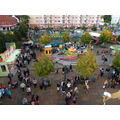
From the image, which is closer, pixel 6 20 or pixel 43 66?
pixel 43 66

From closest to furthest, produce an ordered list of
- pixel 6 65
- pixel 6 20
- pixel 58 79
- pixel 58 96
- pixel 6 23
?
pixel 58 96
pixel 58 79
pixel 6 65
pixel 6 23
pixel 6 20

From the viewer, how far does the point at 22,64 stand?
54.0ft

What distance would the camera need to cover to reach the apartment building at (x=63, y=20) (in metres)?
44.1

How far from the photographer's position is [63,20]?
4528 cm

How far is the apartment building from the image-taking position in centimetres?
4412

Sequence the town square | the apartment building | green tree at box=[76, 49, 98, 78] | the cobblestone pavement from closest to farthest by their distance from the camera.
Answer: the cobblestone pavement → the town square → green tree at box=[76, 49, 98, 78] → the apartment building

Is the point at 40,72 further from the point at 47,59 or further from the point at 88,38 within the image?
the point at 88,38

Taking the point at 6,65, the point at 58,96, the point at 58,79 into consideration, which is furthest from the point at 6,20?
the point at 58,96

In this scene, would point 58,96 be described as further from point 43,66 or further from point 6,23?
point 6,23

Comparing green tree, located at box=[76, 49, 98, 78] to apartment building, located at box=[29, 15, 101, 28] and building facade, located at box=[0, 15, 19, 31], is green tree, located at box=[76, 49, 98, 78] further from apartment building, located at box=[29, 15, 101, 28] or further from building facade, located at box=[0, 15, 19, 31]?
apartment building, located at box=[29, 15, 101, 28]

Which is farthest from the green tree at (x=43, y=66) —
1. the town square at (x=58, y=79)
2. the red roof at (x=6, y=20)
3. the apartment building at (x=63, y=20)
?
the apartment building at (x=63, y=20)

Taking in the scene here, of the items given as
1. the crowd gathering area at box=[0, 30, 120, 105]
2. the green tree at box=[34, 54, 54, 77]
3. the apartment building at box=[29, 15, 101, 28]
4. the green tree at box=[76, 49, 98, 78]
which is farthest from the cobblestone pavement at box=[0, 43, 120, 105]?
the apartment building at box=[29, 15, 101, 28]

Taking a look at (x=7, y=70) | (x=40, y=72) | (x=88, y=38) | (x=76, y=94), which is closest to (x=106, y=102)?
(x=76, y=94)

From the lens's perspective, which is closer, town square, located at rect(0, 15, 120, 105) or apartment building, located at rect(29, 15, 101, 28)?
town square, located at rect(0, 15, 120, 105)
